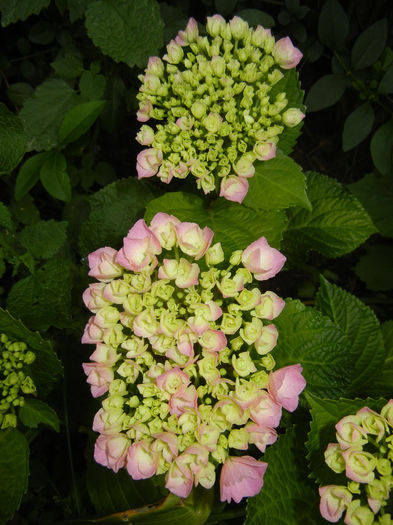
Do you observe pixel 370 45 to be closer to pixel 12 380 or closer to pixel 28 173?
pixel 28 173

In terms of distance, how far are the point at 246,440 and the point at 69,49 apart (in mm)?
1547

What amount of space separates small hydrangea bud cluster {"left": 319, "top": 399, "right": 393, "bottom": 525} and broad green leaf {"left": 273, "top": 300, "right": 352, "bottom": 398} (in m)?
0.23

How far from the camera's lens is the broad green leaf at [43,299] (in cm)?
157

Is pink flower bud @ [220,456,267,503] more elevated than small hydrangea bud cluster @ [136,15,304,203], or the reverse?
small hydrangea bud cluster @ [136,15,304,203]

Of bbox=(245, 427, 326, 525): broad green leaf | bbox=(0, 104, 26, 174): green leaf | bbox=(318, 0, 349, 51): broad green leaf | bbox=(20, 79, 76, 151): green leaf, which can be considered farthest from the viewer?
bbox=(318, 0, 349, 51): broad green leaf

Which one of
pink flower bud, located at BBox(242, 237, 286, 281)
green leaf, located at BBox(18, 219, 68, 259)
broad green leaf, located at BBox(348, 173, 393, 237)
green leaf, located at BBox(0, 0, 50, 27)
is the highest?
green leaf, located at BBox(0, 0, 50, 27)

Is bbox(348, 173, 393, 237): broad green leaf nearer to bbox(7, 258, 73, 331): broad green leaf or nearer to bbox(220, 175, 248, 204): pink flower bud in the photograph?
bbox(220, 175, 248, 204): pink flower bud

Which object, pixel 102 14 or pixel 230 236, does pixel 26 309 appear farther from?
pixel 102 14

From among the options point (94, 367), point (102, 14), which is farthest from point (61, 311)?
point (102, 14)

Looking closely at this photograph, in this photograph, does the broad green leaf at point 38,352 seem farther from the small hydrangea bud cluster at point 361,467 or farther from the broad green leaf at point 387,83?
the broad green leaf at point 387,83

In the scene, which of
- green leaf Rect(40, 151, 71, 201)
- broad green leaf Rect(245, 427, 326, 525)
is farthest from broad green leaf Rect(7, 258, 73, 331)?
broad green leaf Rect(245, 427, 326, 525)

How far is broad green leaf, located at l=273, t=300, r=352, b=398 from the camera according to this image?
1.28 metres

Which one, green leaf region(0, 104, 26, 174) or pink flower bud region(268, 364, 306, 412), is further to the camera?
green leaf region(0, 104, 26, 174)

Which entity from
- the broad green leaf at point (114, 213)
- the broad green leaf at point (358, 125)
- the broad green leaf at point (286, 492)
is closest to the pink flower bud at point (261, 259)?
the broad green leaf at point (286, 492)
